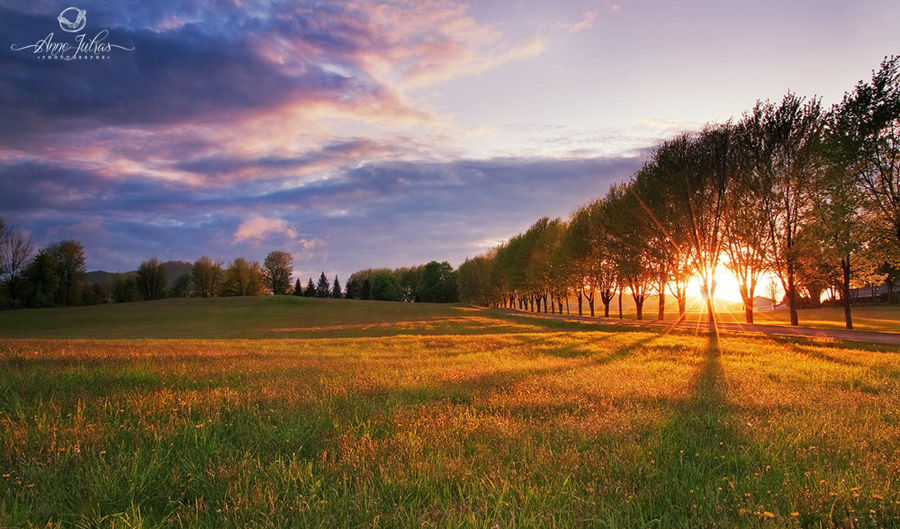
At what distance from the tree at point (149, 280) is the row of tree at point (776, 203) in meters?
130

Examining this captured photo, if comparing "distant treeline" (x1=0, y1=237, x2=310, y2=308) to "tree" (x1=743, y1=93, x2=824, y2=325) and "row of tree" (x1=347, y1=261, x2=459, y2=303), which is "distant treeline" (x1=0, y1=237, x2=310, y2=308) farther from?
"tree" (x1=743, y1=93, x2=824, y2=325)

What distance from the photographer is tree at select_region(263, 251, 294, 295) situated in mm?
133000

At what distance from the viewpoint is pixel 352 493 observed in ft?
11.7

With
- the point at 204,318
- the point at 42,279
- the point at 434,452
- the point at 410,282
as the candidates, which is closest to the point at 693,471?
the point at 434,452

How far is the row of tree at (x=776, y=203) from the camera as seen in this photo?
1064 inches

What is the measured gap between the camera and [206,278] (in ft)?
414

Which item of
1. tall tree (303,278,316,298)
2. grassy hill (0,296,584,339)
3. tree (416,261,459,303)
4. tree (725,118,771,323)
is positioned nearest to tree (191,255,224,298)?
tall tree (303,278,316,298)

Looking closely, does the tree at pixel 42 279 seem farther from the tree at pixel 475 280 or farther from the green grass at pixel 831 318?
the green grass at pixel 831 318

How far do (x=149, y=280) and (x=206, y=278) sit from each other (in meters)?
14.4

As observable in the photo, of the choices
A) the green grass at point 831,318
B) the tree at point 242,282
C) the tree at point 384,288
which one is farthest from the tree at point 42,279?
the green grass at point 831,318

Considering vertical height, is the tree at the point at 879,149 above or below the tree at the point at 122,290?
above

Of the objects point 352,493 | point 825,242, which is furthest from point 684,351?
point 825,242

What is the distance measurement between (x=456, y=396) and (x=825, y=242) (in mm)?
34188

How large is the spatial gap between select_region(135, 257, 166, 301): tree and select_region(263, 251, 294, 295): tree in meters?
29.0
